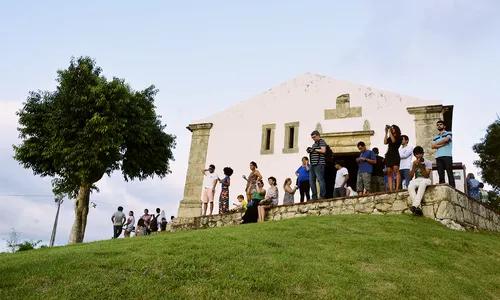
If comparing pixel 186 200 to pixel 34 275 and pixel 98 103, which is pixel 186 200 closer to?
pixel 98 103

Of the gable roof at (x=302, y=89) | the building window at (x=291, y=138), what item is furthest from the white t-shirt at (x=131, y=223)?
the building window at (x=291, y=138)

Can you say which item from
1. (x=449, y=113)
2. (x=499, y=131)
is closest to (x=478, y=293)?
Answer: (x=449, y=113)

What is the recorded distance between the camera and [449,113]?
16703mm

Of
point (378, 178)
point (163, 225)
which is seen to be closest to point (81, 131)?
point (163, 225)

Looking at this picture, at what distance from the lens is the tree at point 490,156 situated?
26578 mm

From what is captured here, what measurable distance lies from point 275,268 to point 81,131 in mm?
14045

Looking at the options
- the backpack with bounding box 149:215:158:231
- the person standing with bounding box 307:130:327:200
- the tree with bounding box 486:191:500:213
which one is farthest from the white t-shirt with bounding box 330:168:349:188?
the tree with bounding box 486:191:500:213

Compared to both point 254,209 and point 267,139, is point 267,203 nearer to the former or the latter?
point 254,209

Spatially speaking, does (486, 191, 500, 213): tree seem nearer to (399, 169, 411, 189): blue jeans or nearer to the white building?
the white building

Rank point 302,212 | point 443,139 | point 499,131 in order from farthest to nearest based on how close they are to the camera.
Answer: point 499,131 < point 302,212 < point 443,139

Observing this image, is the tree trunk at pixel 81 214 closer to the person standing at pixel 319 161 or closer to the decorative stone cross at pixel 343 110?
the decorative stone cross at pixel 343 110

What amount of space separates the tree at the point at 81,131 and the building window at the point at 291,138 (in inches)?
236

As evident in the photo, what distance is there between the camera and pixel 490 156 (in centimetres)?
2706

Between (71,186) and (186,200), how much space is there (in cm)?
489
